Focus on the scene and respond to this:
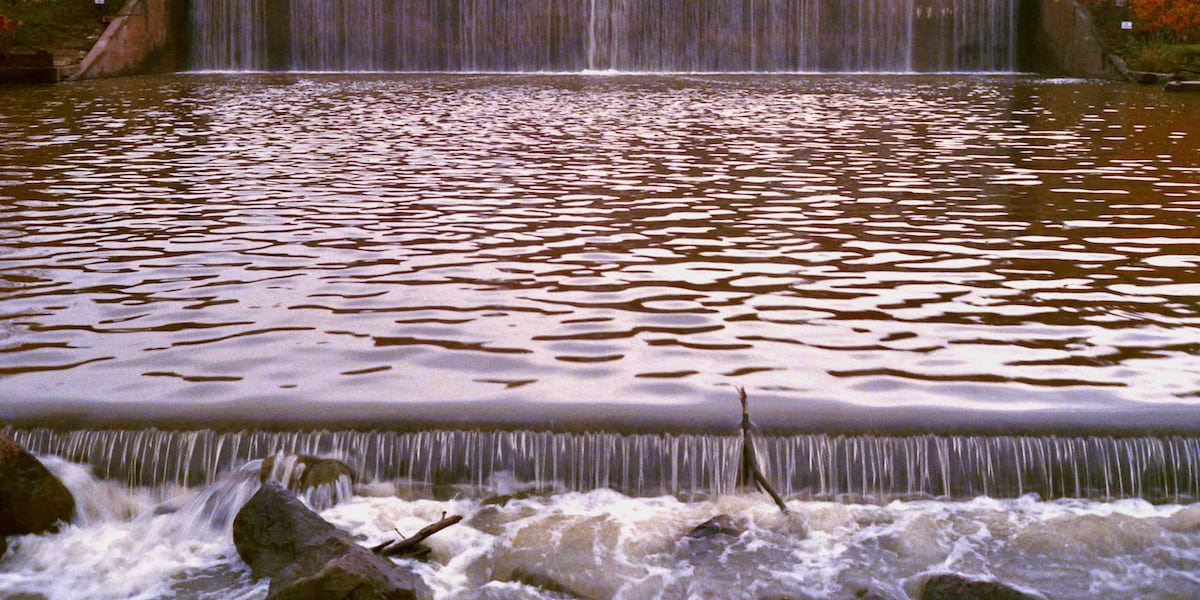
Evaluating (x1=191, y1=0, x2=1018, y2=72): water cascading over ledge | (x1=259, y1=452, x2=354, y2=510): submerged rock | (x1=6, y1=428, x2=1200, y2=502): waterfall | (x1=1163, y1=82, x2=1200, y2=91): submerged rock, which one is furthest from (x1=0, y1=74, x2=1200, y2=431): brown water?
(x1=191, y1=0, x2=1018, y2=72): water cascading over ledge

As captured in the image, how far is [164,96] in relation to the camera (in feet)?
106

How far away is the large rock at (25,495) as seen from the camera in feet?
25.7

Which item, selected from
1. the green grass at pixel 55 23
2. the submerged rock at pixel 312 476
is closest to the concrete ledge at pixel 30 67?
the green grass at pixel 55 23

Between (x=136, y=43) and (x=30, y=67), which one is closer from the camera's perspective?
(x=30, y=67)

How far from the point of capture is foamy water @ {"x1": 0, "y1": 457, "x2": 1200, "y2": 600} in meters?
7.25

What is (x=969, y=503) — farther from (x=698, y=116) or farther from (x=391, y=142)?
(x=698, y=116)

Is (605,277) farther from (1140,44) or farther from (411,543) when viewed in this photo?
(1140,44)

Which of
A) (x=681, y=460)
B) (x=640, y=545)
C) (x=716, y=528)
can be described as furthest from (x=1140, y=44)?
(x=640, y=545)

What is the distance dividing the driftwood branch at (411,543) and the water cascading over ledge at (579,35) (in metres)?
39.1

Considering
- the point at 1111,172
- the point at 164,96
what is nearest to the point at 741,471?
the point at 1111,172

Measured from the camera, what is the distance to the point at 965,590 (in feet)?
22.0

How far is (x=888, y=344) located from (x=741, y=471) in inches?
82.6

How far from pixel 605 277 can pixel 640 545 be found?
15.0ft

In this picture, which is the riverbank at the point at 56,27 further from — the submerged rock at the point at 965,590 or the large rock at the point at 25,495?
the submerged rock at the point at 965,590
